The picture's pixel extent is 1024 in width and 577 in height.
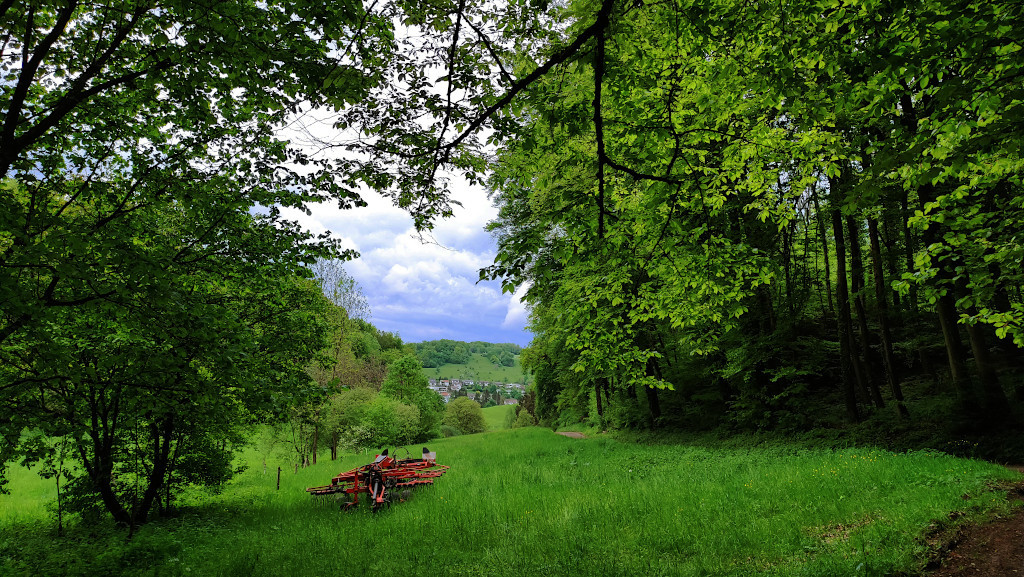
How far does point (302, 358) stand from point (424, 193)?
6832mm

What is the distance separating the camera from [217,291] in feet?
28.0

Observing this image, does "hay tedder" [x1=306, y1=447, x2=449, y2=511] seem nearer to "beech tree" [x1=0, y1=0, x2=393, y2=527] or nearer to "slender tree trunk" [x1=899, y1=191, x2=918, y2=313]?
"beech tree" [x1=0, y1=0, x2=393, y2=527]

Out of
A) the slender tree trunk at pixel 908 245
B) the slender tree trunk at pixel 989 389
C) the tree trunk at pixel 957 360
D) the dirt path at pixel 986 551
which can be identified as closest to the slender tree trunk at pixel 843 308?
the slender tree trunk at pixel 908 245

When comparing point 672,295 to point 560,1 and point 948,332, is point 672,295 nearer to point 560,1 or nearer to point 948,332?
point 560,1

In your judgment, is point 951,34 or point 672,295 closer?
point 951,34

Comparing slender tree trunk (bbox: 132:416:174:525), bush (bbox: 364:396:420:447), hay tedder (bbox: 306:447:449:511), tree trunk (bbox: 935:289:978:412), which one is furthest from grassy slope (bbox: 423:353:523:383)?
tree trunk (bbox: 935:289:978:412)

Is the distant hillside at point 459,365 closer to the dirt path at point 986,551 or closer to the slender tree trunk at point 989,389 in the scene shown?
the slender tree trunk at point 989,389

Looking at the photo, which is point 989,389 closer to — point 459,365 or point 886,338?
point 886,338

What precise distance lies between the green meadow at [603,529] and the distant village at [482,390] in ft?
380

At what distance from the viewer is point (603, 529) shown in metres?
6.80

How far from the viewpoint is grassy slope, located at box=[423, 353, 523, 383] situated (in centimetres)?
17875

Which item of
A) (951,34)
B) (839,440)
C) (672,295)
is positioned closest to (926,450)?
(839,440)

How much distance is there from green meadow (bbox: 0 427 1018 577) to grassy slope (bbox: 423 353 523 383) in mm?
160698

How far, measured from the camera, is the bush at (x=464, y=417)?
182 feet
